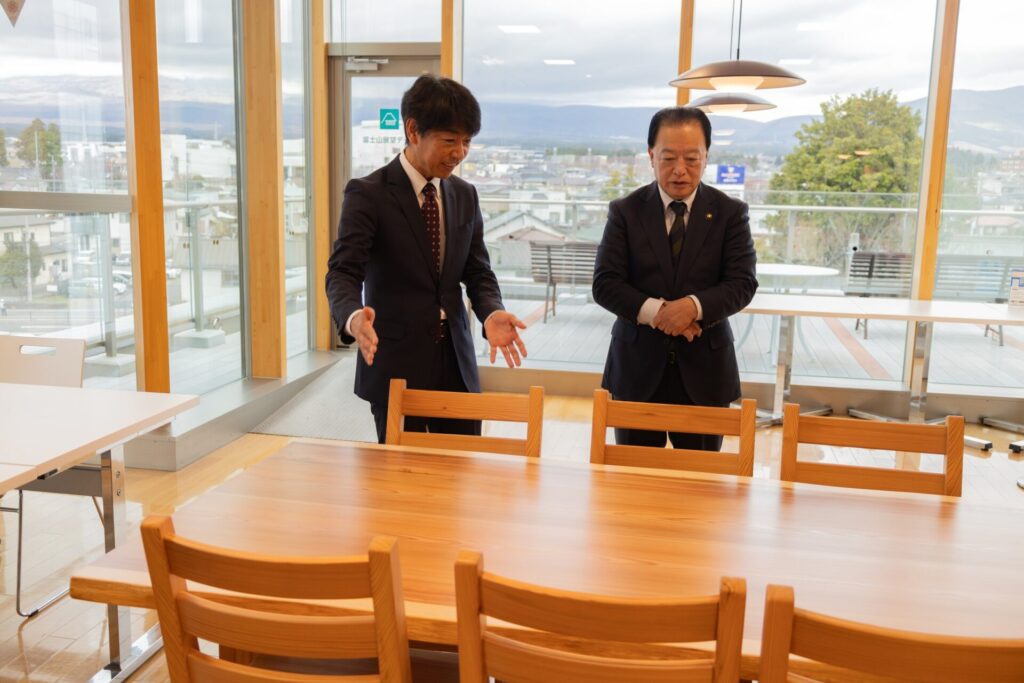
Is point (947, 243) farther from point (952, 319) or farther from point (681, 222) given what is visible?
point (681, 222)

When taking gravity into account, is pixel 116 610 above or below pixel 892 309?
below

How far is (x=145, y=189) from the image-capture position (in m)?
4.41

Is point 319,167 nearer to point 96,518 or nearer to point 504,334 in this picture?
point 96,518

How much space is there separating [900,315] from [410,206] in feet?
12.0

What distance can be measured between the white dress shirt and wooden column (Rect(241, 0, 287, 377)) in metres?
3.37

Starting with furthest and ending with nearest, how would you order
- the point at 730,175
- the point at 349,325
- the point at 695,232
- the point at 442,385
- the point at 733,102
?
the point at 730,175, the point at 733,102, the point at 695,232, the point at 442,385, the point at 349,325

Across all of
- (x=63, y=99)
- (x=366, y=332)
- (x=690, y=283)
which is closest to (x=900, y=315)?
(x=690, y=283)

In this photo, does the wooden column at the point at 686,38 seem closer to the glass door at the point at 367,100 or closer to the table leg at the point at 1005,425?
the glass door at the point at 367,100

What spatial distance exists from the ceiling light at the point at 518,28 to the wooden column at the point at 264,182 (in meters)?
1.64

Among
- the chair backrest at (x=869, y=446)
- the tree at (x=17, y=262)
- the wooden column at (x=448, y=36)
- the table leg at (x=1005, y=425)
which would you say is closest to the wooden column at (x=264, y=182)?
the wooden column at (x=448, y=36)

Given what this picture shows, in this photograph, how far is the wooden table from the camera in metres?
1.47

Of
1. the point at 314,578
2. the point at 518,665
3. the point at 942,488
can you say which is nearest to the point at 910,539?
the point at 942,488

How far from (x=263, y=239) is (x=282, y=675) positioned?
452cm

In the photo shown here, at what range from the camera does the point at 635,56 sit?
6184 millimetres
